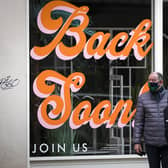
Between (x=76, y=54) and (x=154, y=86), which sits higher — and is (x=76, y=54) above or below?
above

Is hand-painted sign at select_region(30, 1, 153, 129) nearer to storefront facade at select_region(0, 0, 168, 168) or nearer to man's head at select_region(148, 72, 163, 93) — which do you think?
storefront facade at select_region(0, 0, 168, 168)

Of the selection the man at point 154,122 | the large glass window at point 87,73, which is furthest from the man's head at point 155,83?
the large glass window at point 87,73

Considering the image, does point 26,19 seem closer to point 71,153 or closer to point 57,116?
point 57,116

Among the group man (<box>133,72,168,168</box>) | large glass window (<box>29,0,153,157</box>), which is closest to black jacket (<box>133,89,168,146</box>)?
man (<box>133,72,168,168</box>)

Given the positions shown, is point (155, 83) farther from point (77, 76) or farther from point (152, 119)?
point (77, 76)

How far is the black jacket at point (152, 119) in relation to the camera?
557 cm

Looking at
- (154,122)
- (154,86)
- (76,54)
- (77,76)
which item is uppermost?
(76,54)

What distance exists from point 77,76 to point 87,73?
0.17m

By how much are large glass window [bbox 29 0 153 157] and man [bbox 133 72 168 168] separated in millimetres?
1600

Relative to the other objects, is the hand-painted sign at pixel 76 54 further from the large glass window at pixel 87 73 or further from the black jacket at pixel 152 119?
the black jacket at pixel 152 119

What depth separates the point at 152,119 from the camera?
5.62m

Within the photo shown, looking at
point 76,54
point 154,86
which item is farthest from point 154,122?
point 76,54

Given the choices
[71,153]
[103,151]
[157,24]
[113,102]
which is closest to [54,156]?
[71,153]

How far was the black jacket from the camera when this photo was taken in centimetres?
557
